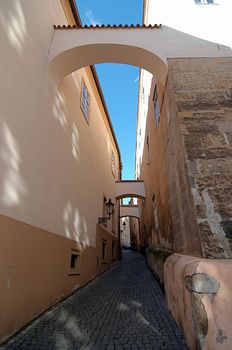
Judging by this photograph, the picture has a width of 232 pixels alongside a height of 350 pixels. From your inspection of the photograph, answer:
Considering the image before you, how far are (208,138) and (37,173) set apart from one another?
3.05 m

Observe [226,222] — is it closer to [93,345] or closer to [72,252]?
[93,345]

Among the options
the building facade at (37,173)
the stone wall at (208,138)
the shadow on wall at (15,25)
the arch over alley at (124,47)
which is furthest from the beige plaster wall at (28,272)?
the arch over alley at (124,47)

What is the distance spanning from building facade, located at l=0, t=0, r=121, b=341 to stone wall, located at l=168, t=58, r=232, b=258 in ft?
8.46

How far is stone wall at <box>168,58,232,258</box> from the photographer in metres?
2.79

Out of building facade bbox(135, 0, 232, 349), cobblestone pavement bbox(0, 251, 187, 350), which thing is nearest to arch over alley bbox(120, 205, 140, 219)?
cobblestone pavement bbox(0, 251, 187, 350)

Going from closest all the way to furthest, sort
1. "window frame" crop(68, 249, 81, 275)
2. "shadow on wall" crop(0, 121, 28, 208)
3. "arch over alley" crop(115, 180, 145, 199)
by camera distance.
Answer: "shadow on wall" crop(0, 121, 28, 208) < "window frame" crop(68, 249, 81, 275) < "arch over alley" crop(115, 180, 145, 199)

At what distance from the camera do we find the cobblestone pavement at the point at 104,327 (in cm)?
244

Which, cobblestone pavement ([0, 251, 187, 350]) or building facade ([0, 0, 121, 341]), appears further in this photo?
building facade ([0, 0, 121, 341])

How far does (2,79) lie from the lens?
2.88 m

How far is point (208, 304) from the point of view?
2.05m

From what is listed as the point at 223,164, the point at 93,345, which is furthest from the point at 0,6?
the point at 93,345

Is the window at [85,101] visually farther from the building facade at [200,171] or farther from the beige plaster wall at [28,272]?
the beige plaster wall at [28,272]

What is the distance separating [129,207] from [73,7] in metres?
16.8

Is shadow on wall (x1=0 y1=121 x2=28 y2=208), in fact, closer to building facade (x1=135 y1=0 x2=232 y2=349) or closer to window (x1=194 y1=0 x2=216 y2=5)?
building facade (x1=135 y1=0 x2=232 y2=349)
